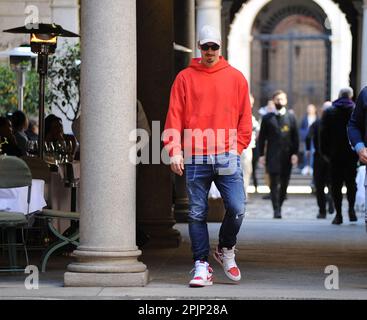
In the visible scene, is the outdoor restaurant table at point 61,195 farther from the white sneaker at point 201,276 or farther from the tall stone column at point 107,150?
the white sneaker at point 201,276

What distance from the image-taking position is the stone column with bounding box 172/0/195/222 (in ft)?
63.4

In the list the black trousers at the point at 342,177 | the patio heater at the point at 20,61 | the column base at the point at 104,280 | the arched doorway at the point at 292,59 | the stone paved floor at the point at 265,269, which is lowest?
the stone paved floor at the point at 265,269

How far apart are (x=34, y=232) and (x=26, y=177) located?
2.92m

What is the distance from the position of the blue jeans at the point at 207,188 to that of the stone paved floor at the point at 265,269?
1.40ft

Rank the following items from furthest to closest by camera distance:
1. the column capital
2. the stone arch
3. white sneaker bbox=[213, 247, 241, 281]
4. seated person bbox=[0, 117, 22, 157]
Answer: the stone arch, the column capital, seated person bbox=[0, 117, 22, 157], white sneaker bbox=[213, 247, 241, 281]

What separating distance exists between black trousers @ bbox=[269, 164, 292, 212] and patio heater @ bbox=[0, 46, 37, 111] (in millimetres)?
4054

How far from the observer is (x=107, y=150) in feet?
36.2

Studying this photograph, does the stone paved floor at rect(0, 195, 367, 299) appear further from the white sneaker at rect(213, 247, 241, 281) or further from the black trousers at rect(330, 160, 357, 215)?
the black trousers at rect(330, 160, 357, 215)

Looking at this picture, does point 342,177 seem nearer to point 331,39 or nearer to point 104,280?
point 104,280

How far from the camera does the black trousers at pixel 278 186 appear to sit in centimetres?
2155

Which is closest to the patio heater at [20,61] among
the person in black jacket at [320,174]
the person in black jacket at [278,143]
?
the person in black jacket at [278,143]

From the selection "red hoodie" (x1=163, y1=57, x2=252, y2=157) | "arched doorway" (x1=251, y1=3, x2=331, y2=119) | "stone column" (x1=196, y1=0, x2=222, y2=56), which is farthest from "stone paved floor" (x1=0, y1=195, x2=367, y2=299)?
"arched doorway" (x1=251, y1=3, x2=331, y2=119)
